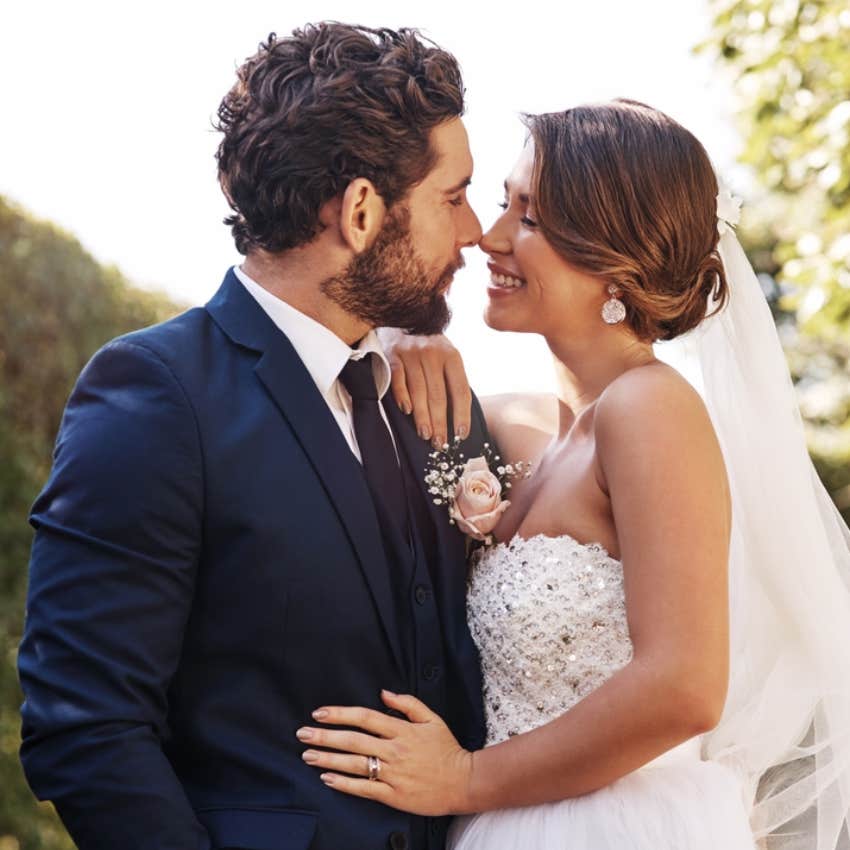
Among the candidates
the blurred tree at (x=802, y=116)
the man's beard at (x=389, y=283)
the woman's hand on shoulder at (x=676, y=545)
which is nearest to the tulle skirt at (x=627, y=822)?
the woman's hand on shoulder at (x=676, y=545)

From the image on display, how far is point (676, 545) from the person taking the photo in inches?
107

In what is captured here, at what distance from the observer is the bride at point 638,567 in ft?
8.96

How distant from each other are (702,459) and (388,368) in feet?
2.59

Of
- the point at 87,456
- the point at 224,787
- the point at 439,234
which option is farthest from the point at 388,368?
the point at 224,787

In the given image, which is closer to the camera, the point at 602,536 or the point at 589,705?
the point at 589,705

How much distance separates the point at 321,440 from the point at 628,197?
35.8 inches

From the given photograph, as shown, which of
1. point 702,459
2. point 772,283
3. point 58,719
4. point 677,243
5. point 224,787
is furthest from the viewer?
point 772,283

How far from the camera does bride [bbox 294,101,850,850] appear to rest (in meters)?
2.73

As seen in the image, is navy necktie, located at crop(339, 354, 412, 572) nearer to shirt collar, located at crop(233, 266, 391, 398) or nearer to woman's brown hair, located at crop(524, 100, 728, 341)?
shirt collar, located at crop(233, 266, 391, 398)

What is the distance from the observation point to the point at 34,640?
8.32 feet

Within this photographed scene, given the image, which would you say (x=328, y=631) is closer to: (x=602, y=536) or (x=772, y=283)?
(x=602, y=536)

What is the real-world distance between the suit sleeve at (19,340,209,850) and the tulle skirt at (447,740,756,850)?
0.70 m

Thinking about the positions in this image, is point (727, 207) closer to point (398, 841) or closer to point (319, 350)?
point (319, 350)

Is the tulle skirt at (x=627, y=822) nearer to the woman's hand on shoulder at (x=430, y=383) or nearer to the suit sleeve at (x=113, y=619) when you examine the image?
the suit sleeve at (x=113, y=619)
